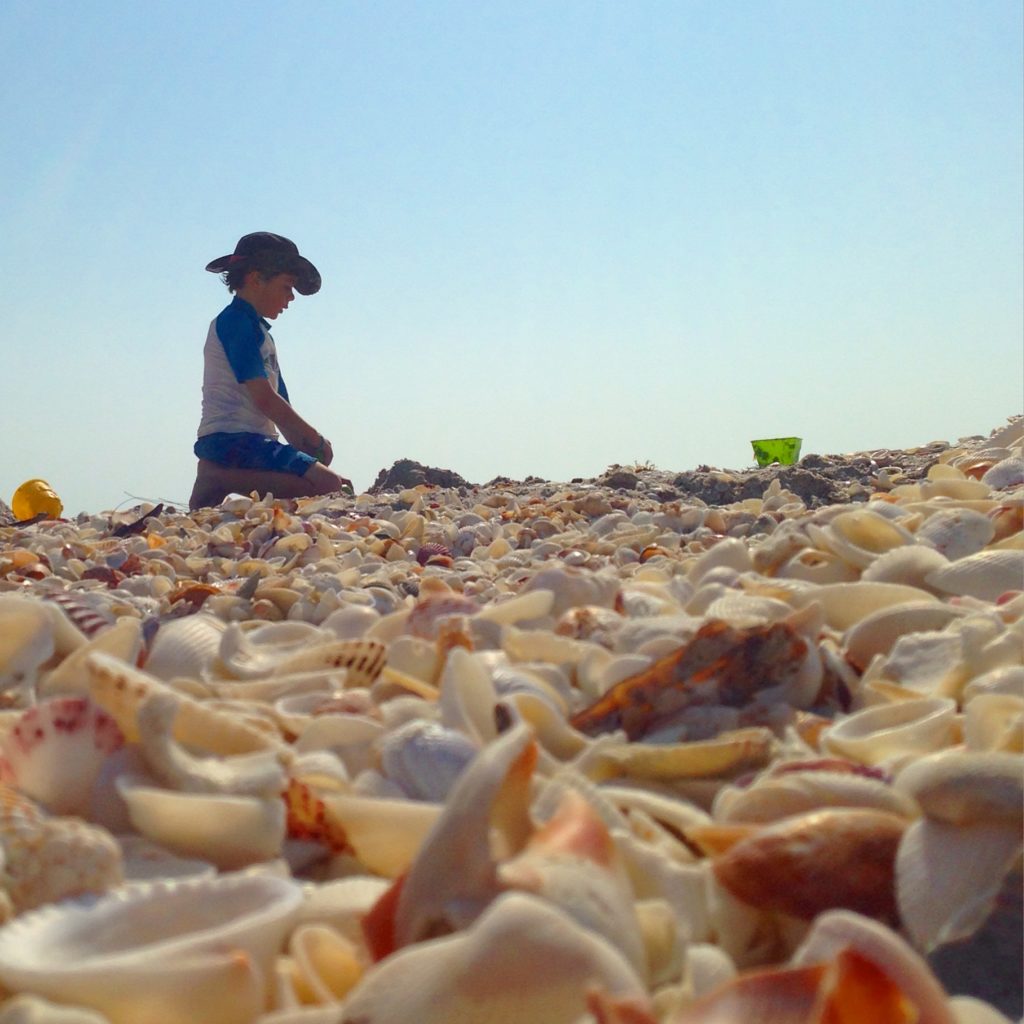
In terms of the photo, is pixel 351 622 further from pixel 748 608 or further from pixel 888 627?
pixel 888 627

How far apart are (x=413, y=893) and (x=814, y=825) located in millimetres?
391

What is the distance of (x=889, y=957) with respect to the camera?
2.75 feet

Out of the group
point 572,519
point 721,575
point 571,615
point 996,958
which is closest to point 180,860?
point 996,958

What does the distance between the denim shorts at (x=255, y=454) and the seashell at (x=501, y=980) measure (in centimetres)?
667

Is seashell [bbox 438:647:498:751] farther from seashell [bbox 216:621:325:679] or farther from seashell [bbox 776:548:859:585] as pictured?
seashell [bbox 776:548:859:585]

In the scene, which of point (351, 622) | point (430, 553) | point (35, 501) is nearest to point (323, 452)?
point (35, 501)

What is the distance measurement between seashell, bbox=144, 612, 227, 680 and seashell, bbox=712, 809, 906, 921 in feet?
3.84

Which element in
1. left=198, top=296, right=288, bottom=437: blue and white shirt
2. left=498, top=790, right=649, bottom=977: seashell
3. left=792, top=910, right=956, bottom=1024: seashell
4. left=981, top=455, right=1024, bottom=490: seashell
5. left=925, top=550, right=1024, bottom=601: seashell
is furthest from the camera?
left=198, top=296, right=288, bottom=437: blue and white shirt

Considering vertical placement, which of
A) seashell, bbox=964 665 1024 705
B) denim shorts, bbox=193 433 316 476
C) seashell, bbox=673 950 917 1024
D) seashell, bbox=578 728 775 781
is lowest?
seashell, bbox=673 950 917 1024

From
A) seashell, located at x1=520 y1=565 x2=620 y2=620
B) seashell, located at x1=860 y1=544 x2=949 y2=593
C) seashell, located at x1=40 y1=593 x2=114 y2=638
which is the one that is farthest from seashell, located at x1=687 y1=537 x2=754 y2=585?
seashell, located at x1=40 y1=593 x2=114 y2=638

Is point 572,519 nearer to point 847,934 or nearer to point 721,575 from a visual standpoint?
point 721,575

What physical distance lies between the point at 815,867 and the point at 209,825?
0.62 m

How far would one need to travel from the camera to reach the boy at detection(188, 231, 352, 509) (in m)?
7.36

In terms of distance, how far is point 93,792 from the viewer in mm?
1269
